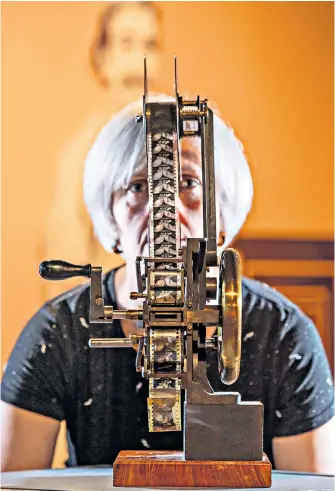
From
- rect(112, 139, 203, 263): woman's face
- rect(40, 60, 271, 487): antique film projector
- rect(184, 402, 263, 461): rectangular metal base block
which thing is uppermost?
rect(112, 139, 203, 263): woman's face

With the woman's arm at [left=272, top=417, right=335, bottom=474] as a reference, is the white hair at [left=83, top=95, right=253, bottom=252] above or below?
above

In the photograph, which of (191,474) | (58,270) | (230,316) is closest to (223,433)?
(191,474)

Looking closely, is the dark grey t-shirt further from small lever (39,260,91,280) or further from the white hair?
small lever (39,260,91,280)

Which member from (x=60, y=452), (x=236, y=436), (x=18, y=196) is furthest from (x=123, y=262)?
(x=236, y=436)

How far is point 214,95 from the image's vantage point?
4.99 feet

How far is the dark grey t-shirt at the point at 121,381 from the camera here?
141 cm

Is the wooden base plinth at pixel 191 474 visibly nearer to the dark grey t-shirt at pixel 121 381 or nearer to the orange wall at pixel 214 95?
the dark grey t-shirt at pixel 121 381

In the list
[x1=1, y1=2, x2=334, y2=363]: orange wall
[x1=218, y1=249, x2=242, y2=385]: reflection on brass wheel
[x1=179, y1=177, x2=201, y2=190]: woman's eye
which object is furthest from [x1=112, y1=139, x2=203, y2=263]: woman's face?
[x1=218, y1=249, x2=242, y2=385]: reflection on brass wheel

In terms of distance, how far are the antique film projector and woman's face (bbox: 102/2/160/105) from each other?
48cm

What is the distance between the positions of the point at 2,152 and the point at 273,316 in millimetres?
628

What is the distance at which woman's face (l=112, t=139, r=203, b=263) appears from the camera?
1.44 m

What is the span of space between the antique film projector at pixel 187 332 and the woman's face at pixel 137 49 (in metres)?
0.48

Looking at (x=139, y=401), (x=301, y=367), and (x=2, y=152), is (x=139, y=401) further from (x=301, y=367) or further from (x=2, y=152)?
(x=2, y=152)

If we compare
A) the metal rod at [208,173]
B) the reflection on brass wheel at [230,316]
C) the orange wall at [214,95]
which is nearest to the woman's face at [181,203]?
the orange wall at [214,95]
